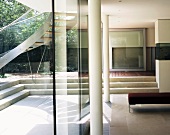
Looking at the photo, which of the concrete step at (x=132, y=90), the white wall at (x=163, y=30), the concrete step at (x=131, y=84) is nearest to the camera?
the white wall at (x=163, y=30)

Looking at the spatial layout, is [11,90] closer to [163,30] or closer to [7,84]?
[7,84]

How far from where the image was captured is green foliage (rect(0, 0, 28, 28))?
1.42 meters

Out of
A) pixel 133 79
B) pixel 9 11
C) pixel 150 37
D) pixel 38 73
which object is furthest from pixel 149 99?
pixel 150 37

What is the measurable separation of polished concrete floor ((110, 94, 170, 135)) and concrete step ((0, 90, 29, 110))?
2.99m

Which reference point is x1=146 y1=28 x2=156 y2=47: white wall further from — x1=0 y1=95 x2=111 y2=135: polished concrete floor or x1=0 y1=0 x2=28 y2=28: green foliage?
x1=0 y1=0 x2=28 y2=28: green foliage

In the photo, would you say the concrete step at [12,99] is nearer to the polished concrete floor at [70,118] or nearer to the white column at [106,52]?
the polished concrete floor at [70,118]

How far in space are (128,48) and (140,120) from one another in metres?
7.30

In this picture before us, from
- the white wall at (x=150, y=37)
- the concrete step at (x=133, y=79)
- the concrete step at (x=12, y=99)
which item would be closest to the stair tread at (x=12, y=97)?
the concrete step at (x=12, y=99)

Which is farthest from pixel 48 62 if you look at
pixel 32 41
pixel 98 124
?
pixel 98 124

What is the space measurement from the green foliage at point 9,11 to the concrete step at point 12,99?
1.46 feet

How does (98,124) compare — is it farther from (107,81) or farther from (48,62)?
(107,81)

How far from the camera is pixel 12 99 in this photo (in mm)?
1598

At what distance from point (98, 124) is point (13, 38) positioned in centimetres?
219

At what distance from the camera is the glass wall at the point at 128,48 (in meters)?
12.3
